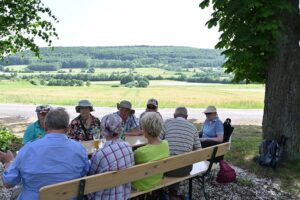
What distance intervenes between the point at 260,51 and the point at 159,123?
419 cm

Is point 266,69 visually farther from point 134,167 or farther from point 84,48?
point 84,48

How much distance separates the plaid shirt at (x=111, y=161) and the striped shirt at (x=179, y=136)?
135 centimetres

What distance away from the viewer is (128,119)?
7.20 m

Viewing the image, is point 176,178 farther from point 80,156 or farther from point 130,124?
point 130,124

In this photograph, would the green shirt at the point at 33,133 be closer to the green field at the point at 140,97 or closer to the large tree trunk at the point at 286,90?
the large tree trunk at the point at 286,90

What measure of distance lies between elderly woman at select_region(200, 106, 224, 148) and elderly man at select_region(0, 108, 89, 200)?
3.81 meters

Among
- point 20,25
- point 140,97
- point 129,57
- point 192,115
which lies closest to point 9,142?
point 20,25

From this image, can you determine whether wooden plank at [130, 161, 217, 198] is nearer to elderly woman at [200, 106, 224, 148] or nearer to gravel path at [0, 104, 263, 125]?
elderly woman at [200, 106, 224, 148]

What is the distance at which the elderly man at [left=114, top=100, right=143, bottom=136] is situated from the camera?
22.8 feet

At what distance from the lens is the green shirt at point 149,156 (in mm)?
4355

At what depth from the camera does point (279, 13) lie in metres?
7.46

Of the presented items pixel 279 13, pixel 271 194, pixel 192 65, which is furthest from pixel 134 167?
pixel 192 65

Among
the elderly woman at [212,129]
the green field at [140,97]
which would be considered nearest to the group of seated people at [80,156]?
the elderly woman at [212,129]

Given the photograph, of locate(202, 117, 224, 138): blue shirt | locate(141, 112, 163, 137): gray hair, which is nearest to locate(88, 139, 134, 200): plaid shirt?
locate(141, 112, 163, 137): gray hair
